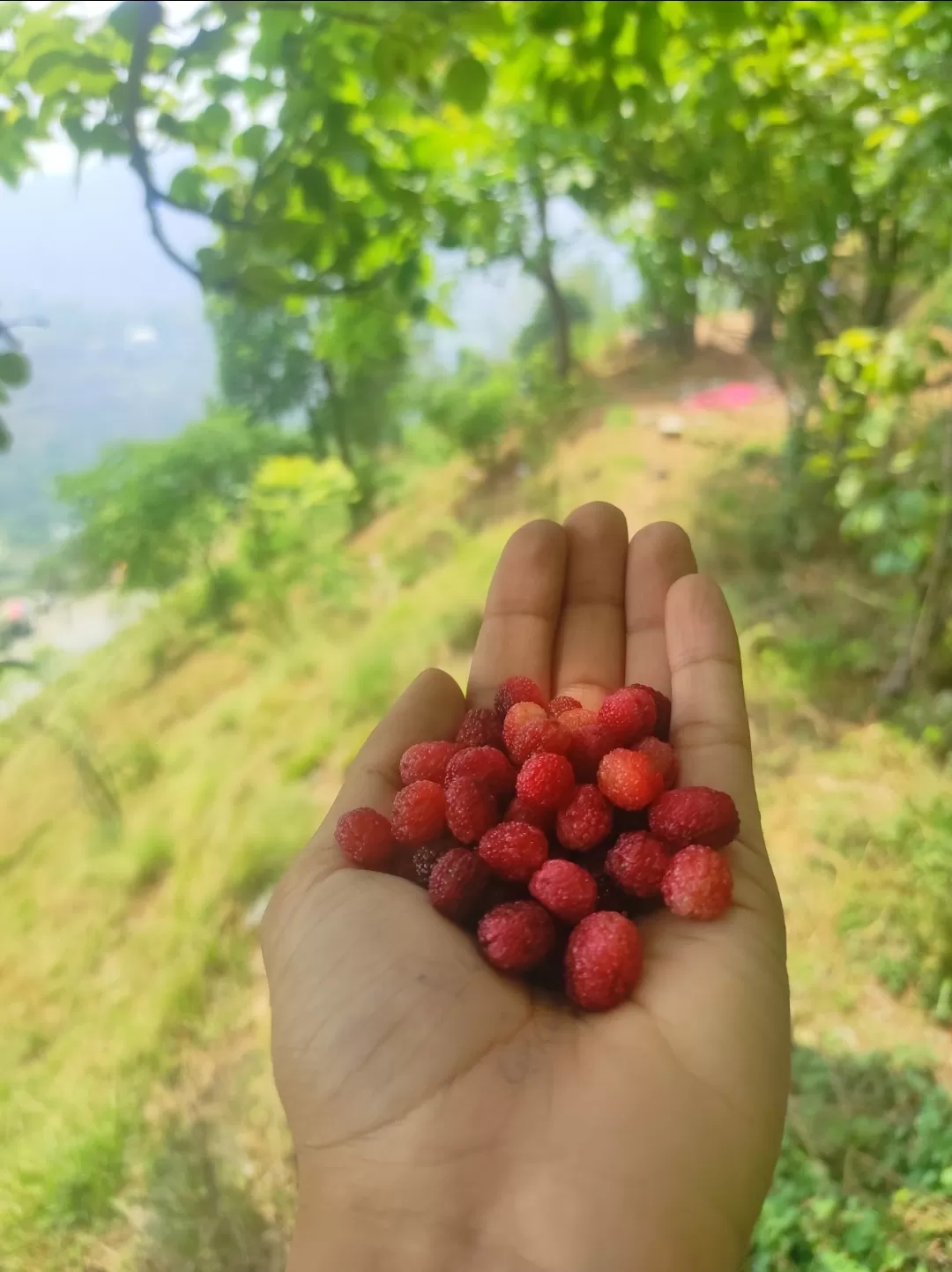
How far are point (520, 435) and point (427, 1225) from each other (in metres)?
3.27

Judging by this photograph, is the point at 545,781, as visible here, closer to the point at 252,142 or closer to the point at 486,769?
the point at 486,769

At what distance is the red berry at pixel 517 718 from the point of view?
1.03 meters

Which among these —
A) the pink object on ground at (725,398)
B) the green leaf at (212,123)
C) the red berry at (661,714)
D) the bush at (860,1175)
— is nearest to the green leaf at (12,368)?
the green leaf at (212,123)

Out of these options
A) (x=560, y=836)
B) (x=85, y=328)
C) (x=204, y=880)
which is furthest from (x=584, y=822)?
(x=85, y=328)

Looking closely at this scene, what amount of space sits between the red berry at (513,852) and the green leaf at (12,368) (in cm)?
79

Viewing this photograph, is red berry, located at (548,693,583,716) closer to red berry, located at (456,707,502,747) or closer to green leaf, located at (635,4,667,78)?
red berry, located at (456,707,502,747)

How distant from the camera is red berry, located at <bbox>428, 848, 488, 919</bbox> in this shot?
85 cm

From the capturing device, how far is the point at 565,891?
859 millimetres

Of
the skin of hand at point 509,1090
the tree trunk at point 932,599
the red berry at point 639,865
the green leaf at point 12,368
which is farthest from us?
the tree trunk at point 932,599

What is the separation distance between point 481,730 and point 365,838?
22 centimetres

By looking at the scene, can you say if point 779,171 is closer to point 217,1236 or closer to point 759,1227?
point 759,1227

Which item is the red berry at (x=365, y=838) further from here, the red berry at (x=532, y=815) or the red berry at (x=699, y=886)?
the red berry at (x=699, y=886)

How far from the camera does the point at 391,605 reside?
2674 mm

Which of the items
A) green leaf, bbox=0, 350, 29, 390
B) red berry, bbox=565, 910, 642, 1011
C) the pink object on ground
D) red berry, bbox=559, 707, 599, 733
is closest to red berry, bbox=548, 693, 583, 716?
red berry, bbox=559, 707, 599, 733
